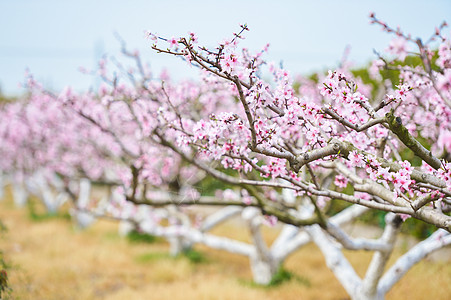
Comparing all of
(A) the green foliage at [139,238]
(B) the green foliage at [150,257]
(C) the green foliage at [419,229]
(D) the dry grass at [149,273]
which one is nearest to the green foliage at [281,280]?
(D) the dry grass at [149,273]

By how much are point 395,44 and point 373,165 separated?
0.86 m

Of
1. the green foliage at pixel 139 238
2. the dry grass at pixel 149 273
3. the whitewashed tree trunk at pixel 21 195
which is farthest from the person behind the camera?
the whitewashed tree trunk at pixel 21 195

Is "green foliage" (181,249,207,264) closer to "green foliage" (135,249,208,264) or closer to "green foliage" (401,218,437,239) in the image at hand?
"green foliage" (135,249,208,264)

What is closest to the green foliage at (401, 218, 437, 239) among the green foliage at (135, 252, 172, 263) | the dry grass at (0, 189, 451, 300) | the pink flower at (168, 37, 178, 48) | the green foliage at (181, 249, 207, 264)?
the dry grass at (0, 189, 451, 300)

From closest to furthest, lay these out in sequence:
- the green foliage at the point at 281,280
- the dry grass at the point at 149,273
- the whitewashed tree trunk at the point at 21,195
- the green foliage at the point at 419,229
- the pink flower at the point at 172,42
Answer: the pink flower at the point at 172,42
the dry grass at the point at 149,273
the green foliage at the point at 281,280
the green foliage at the point at 419,229
the whitewashed tree trunk at the point at 21,195

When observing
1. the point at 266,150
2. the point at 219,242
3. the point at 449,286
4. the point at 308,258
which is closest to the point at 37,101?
the point at 219,242

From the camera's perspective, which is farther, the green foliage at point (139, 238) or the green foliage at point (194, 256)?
the green foliage at point (139, 238)

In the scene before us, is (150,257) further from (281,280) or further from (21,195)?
(21,195)

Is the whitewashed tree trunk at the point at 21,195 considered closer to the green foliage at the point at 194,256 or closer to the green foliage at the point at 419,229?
the green foliage at the point at 194,256

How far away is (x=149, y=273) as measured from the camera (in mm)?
7480

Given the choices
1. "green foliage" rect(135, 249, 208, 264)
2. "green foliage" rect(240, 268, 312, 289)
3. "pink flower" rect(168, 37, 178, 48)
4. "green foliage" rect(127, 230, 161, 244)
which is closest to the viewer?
"pink flower" rect(168, 37, 178, 48)

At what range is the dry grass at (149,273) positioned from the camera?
609cm

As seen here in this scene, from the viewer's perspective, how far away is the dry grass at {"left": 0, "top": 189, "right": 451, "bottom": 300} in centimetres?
609

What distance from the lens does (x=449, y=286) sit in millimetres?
6242
